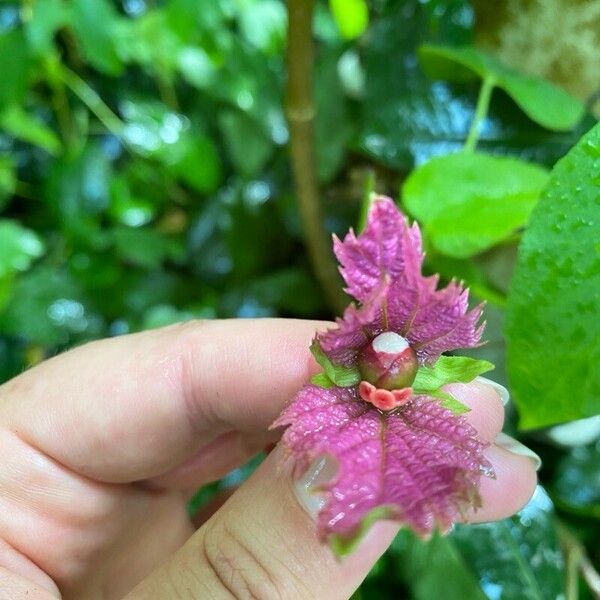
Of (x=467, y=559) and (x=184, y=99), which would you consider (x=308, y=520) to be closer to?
(x=467, y=559)

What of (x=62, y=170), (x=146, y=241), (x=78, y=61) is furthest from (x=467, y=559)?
(x=78, y=61)

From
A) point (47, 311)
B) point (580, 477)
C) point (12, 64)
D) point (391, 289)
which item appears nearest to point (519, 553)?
point (580, 477)

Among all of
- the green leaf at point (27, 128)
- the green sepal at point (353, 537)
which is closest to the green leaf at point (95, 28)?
the green leaf at point (27, 128)

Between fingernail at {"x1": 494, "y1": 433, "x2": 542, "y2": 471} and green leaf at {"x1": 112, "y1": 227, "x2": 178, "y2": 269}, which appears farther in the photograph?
green leaf at {"x1": 112, "y1": 227, "x2": 178, "y2": 269}

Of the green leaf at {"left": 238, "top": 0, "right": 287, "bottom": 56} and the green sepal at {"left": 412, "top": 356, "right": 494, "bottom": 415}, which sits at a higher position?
the green leaf at {"left": 238, "top": 0, "right": 287, "bottom": 56}

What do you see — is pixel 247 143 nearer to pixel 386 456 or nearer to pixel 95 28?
pixel 95 28

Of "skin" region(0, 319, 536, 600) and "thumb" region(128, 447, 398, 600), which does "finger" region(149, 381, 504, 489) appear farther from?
"thumb" region(128, 447, 398, 600)

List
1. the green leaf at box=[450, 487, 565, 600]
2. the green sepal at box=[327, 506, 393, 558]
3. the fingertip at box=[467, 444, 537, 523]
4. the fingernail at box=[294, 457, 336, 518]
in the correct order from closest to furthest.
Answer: the green sepal at box=[327, 506, 393, 558] < the fingernail at box=[294, 457, 336, 518] < the fingertip at box=[467, 444, 537, 523] < the green leaf at box=[450, 487, 565, 600]

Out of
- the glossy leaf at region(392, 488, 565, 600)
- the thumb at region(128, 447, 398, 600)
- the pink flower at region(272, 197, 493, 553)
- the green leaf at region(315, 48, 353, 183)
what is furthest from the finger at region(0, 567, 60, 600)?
the green leaf at region(315, 48, 353, 183)
